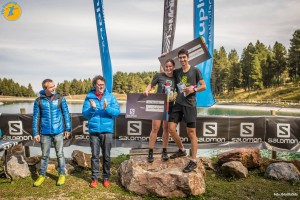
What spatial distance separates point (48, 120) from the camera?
213 inches

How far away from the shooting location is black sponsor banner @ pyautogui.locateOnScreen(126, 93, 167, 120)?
5266 millimetres

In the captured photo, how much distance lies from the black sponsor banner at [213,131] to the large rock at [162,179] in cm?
294

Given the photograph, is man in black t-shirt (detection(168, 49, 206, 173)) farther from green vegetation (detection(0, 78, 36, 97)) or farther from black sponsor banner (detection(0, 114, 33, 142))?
green vegetation (detection(0, 78, 36, 97))

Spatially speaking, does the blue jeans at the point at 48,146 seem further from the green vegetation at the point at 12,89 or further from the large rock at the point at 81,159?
the green vegetation at the point at 12,89

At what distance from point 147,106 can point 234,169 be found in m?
2.90

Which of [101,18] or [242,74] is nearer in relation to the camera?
[101,18]

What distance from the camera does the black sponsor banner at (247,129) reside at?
26.6ft

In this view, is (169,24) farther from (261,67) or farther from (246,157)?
(261,67)

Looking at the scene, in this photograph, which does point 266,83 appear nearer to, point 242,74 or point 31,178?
point 242,74

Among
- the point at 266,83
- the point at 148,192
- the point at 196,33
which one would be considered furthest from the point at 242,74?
the point at 148,192

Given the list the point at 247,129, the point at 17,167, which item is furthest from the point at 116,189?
the point at 247,129

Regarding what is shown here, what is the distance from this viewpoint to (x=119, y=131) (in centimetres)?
837

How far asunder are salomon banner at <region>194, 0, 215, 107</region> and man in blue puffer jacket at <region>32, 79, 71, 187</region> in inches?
188

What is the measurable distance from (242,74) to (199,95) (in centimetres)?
6797
